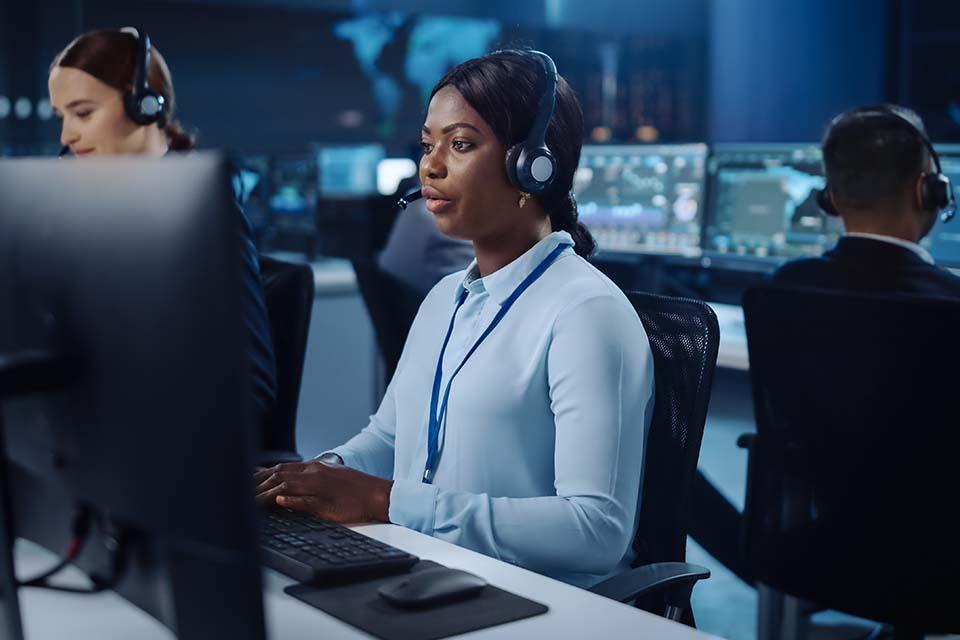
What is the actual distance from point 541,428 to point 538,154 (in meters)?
0.36

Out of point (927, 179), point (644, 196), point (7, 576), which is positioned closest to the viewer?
point (7, 576)

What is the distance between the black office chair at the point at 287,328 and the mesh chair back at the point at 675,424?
832 mm

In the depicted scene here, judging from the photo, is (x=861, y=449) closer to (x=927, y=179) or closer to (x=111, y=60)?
(x=927, y=179)

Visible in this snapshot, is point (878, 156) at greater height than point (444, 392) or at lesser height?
greater

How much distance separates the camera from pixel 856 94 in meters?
4.47

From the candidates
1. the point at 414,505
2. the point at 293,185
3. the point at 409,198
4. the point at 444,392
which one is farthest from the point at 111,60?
the point at 293,185

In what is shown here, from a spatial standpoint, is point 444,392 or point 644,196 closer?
point 444,392

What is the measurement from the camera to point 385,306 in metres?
2.89

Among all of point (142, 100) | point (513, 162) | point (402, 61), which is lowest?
point (513, 162)

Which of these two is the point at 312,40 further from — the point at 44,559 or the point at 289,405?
the point at 44,559

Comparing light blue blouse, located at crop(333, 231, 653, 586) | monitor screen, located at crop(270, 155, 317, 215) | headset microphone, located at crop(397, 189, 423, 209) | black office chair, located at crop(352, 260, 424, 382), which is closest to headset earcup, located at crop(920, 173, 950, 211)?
light blue blouse, located at crop(333, 231, 653, 586)

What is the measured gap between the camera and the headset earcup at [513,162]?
1.47 m

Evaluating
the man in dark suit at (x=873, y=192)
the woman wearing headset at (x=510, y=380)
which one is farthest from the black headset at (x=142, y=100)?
the man in dark suit at (x=873, y=192)

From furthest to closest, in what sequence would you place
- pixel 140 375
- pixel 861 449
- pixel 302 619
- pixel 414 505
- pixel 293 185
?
pixel 293 185 < pixel 861 449 < pixel 414 505 < pixel 302 619 < pixel 140 375
